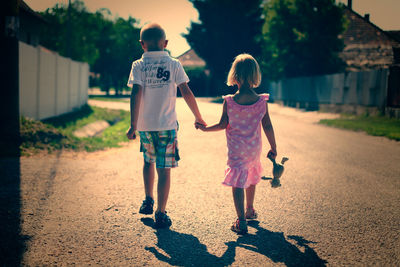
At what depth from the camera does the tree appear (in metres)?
30.2

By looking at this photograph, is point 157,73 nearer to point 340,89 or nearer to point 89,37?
point 340,89

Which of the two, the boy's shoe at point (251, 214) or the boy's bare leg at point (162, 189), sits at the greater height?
the boy's bare leg at point (162, 189)

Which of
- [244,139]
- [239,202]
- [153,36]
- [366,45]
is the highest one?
[366,45]

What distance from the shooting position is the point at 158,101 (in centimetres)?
323

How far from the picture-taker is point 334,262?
2.51 meters

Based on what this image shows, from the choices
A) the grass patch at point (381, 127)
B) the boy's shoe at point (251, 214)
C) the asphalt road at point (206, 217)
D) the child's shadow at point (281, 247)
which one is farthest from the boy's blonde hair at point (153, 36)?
the grass patch at point (381, 127)

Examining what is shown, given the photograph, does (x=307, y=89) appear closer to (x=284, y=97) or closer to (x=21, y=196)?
(x=284, y=97)

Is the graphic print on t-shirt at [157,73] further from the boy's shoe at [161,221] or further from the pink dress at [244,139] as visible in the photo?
the boy's shoe at [161,221]

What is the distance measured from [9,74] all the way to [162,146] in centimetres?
541

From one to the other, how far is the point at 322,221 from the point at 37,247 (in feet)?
8.30

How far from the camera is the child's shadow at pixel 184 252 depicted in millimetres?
2508

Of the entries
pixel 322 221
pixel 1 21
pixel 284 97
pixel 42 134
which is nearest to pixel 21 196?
pixel 322 221

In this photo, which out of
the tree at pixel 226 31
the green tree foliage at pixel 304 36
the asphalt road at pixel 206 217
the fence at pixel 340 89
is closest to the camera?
the asphalt road at pixel 206 217

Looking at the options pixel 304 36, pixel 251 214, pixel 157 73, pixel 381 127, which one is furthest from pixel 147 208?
pixel 304 36
